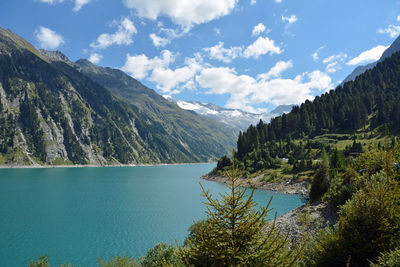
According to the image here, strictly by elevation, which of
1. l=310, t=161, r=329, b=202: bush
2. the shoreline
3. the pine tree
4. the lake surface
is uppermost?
the pine tree

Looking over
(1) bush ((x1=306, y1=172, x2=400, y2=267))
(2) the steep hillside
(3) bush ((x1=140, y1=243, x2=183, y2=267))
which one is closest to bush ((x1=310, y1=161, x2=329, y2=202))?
(3) bush ((x1=140, y1=243, x2=183, y2=267))

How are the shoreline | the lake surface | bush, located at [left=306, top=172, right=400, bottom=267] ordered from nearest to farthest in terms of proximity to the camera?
bush, located at [left=306, top=172, right=400, bottom=267] < the lake surface < the shoreline

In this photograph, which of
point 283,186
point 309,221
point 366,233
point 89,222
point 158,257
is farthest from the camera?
point 283,186

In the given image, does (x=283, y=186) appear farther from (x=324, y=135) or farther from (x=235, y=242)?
(x=235, y=242)

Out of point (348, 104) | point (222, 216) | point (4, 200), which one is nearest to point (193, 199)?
point (4, 200)

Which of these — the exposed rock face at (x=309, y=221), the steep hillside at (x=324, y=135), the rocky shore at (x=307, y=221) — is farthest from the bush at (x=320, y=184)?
the steep hillside at (x=324, y=135)

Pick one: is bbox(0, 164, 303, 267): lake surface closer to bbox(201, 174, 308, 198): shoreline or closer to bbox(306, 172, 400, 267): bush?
bbox(201, 174, 308, 198): shoreline

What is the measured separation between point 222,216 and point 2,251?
200 ft

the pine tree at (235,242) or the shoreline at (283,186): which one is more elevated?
the pine tree at (235,242)

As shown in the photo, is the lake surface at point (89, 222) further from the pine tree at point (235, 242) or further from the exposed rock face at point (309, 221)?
the pine tree at point (235, 242)

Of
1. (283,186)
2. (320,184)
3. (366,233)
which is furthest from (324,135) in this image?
(366,233)

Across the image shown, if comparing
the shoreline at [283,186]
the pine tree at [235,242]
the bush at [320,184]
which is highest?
the pine tree at [235,242]

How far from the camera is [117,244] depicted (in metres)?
55.7

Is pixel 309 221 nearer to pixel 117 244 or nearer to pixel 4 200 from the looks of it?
pixel 117 244
